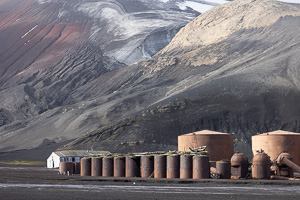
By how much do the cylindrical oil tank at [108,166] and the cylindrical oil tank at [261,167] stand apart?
1363cm

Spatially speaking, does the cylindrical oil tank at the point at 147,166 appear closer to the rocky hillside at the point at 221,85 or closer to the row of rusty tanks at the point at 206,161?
the row of rusty tanks at the point at 206,161

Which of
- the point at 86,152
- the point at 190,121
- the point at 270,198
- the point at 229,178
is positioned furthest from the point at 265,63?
the point at 270,198

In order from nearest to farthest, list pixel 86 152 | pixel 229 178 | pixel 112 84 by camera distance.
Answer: pixel 229 178, pixel 86 152, pixel 112 84

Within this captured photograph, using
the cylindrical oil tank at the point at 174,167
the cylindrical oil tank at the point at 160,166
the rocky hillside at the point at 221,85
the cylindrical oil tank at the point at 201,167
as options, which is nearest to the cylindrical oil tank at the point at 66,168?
the cylindrical oil tank at the point at 160,166

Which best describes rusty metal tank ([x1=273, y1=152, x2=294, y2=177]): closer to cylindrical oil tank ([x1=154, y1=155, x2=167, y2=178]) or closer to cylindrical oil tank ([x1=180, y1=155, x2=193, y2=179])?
cylindrical oil tank ([x1=180, y1=155, x2=193, y2=179])

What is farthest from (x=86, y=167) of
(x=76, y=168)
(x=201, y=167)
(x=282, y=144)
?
(x=282, y=144)

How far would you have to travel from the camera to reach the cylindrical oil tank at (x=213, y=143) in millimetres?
59844

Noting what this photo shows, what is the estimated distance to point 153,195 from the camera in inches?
1355

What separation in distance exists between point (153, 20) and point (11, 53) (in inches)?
1714

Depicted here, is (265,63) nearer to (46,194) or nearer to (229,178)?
(229,178)

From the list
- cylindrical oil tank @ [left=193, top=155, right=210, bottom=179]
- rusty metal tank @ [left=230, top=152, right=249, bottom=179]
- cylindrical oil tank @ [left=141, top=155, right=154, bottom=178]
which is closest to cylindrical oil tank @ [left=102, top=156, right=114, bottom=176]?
cylindrical oil tank @ [left=141, top=155, right=154, bottom=178]

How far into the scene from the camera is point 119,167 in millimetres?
55719

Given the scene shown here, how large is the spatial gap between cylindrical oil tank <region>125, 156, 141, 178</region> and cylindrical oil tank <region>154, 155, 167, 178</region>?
2506 mm

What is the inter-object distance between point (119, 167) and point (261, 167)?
13.2 m
